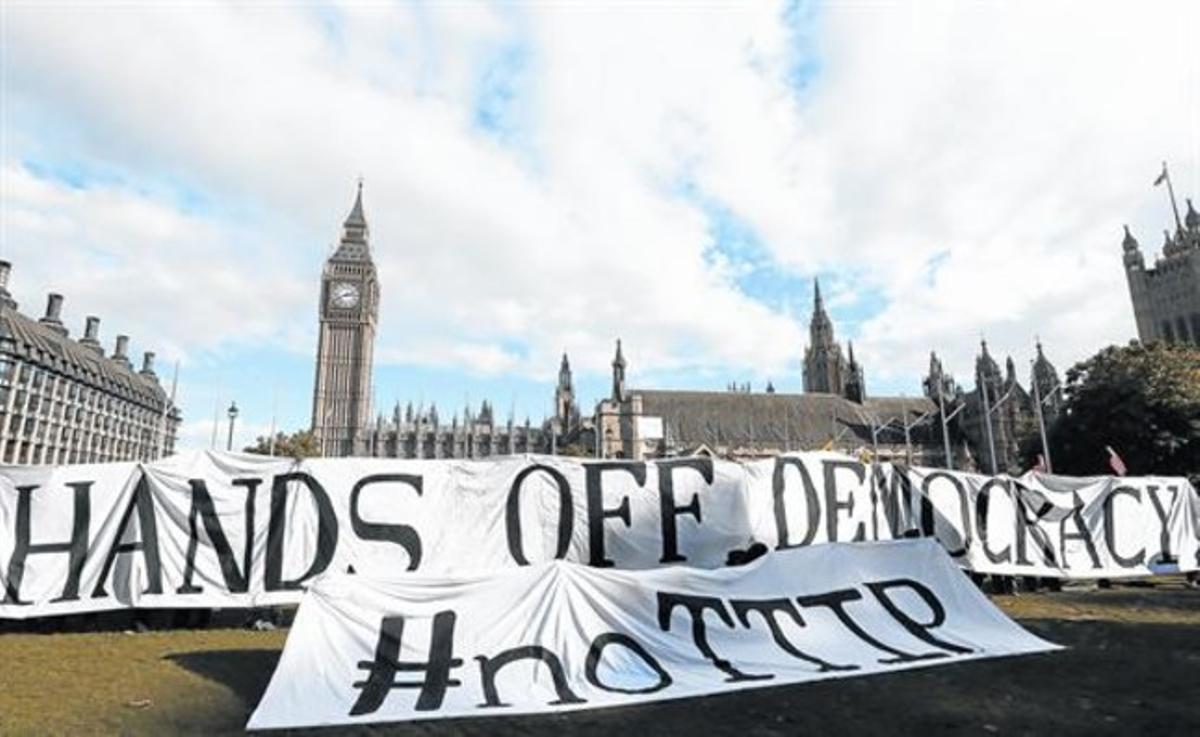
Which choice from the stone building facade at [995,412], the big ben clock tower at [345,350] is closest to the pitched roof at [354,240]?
the big ben clock tower at [345,350]

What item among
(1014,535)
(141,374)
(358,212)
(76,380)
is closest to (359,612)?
(1014,535)

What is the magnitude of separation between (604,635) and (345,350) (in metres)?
123

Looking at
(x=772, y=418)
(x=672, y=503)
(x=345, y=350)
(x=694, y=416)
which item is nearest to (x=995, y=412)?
(x=772, y=418)

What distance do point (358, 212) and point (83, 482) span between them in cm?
13351

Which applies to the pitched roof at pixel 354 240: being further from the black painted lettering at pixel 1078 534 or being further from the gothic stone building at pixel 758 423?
the black painted lettering at pixel 1078 534

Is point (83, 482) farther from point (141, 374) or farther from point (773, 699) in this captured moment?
point (141, 374)

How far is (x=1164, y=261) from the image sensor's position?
97.1 metres

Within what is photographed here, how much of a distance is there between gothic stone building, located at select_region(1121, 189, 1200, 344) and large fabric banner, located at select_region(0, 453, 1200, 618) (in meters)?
100

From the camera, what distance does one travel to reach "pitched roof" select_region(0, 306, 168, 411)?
85.5m

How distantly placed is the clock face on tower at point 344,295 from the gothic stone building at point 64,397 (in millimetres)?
34942

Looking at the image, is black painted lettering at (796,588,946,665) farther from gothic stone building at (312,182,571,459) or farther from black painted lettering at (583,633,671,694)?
gothic stone building at (312,182,571,459)

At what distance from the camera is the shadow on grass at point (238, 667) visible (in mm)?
7202

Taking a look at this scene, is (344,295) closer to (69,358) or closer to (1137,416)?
(69,358)


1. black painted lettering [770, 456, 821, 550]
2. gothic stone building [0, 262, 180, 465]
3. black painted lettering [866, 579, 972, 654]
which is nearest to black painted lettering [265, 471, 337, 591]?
black painted lettering [770, 456, 821, 550]
